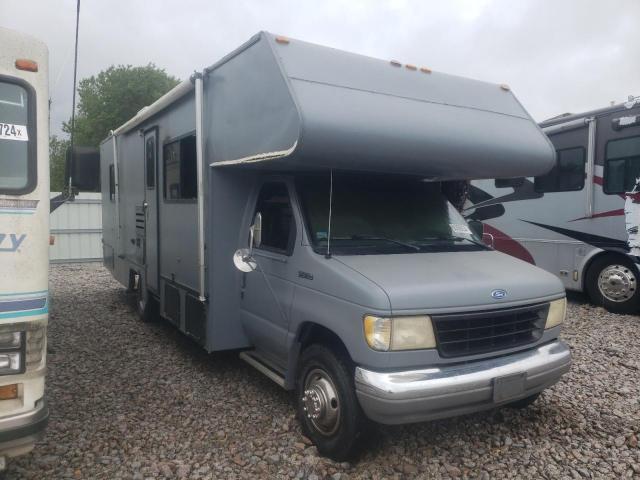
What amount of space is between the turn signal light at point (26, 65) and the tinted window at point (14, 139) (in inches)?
4.2

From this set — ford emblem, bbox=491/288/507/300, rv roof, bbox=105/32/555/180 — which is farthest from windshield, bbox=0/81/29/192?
ford emblem, bbox=491/288/507/300

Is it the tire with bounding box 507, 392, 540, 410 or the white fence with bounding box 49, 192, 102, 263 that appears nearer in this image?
the tire with bounding box 507, 392, 540, 410

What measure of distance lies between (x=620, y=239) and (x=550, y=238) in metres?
1.18

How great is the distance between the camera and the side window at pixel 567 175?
330 inches

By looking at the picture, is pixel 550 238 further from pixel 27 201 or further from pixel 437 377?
pixel 27 201

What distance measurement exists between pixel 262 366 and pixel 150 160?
331cm

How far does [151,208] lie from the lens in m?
6.54

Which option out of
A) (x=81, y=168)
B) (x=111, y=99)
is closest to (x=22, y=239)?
(x=81, y=168)

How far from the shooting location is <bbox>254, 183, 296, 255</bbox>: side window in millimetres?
4254

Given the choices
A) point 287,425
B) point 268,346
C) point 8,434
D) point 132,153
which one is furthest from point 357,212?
point 132,153

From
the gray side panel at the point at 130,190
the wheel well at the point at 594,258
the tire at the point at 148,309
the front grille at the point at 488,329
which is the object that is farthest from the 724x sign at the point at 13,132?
the wheel well at the point at 594,258

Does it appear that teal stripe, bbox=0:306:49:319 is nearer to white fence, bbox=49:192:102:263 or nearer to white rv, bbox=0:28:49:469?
white rv, bbox=0:28:49:469

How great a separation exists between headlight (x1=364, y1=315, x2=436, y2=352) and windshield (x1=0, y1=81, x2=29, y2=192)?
2.15 m

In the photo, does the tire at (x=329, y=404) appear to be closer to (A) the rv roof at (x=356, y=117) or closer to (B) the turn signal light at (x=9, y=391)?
(A) the rv roof at (x=356, y=117)
